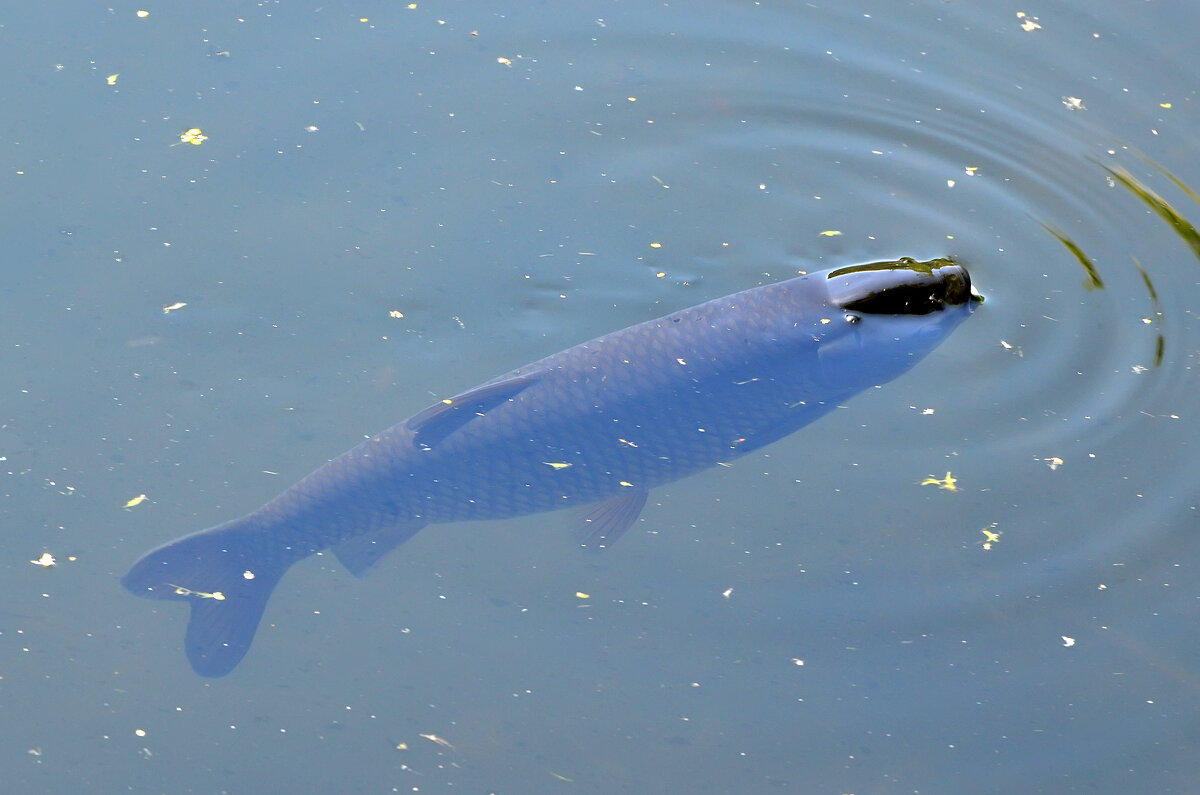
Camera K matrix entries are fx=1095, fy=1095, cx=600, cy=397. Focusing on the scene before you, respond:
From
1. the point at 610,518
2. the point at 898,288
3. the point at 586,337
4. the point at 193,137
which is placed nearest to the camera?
the point at 610,518

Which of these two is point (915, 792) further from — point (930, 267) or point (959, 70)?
point (959, 70)

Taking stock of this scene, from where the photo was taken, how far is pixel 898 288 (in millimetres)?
3535

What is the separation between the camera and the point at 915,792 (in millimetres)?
3111

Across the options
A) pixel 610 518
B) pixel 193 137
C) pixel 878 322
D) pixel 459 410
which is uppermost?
pixel 878 322

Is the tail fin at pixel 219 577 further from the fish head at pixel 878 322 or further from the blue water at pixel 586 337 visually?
the fish head at pixel 878 322

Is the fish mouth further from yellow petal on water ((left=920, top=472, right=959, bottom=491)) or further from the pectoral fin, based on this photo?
the pectoral fin

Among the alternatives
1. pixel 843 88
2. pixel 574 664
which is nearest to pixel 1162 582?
pixel 574 664

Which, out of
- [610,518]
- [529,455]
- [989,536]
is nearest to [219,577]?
[529,455]

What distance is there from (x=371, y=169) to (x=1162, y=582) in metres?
3.21

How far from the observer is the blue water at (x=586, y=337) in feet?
10.5

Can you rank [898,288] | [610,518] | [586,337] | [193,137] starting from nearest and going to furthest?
1. [610,518]
2. [898,288]
3. [586,337]
4. [193,137]

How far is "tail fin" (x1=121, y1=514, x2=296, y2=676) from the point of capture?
3.29 metres

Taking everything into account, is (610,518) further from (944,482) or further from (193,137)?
(193,137)

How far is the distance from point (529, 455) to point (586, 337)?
0.76 metres
